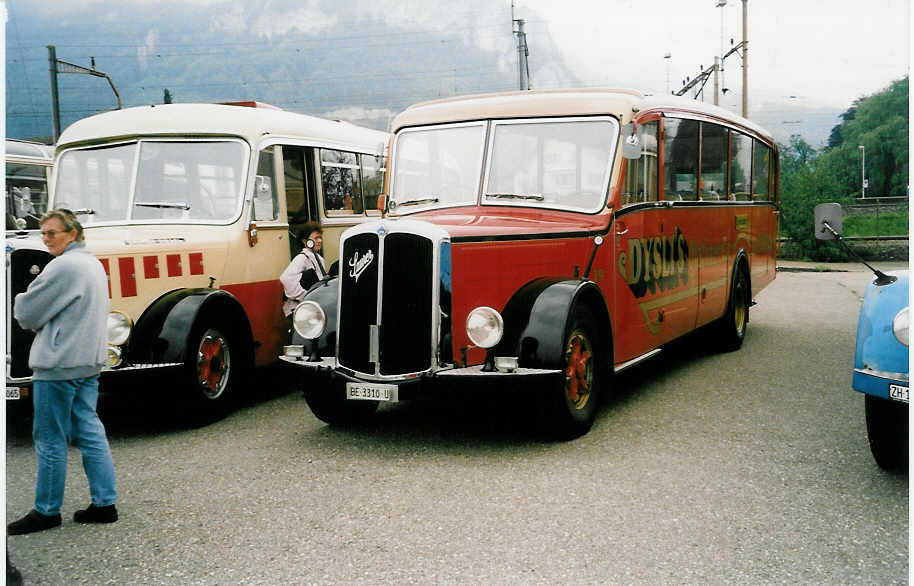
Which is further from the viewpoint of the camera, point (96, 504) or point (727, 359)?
point (727, 359)

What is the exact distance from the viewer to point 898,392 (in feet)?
15.7

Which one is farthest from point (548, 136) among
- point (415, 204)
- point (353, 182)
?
point (353, 182)

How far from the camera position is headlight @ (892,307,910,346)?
4793 millimetres

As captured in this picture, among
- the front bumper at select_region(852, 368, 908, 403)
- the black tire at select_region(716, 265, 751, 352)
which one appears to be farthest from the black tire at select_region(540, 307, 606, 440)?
the black tire at select_region(716, 265, 751, 352)

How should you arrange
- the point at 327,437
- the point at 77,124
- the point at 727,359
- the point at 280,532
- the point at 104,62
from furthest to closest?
the point at 104,62 < the point at 727,359 < the point at 77,124 < the point at 327,437 < the point at 280,532

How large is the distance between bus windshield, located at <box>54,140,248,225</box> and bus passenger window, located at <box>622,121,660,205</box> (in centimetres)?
343

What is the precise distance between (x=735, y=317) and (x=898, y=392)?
578cm

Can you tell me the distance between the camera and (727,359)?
32.8ft

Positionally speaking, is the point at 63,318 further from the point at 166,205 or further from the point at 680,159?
the point at 680,159

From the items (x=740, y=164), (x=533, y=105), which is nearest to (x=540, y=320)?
(x=533, y=105)

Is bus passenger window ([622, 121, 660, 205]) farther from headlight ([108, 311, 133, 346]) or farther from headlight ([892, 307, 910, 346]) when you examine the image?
headlight ([108, 311, 133, 346])

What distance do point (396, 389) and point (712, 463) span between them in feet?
6.80

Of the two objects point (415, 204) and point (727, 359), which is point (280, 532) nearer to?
point (415, 204)

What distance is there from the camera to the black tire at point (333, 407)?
671 centimetres
